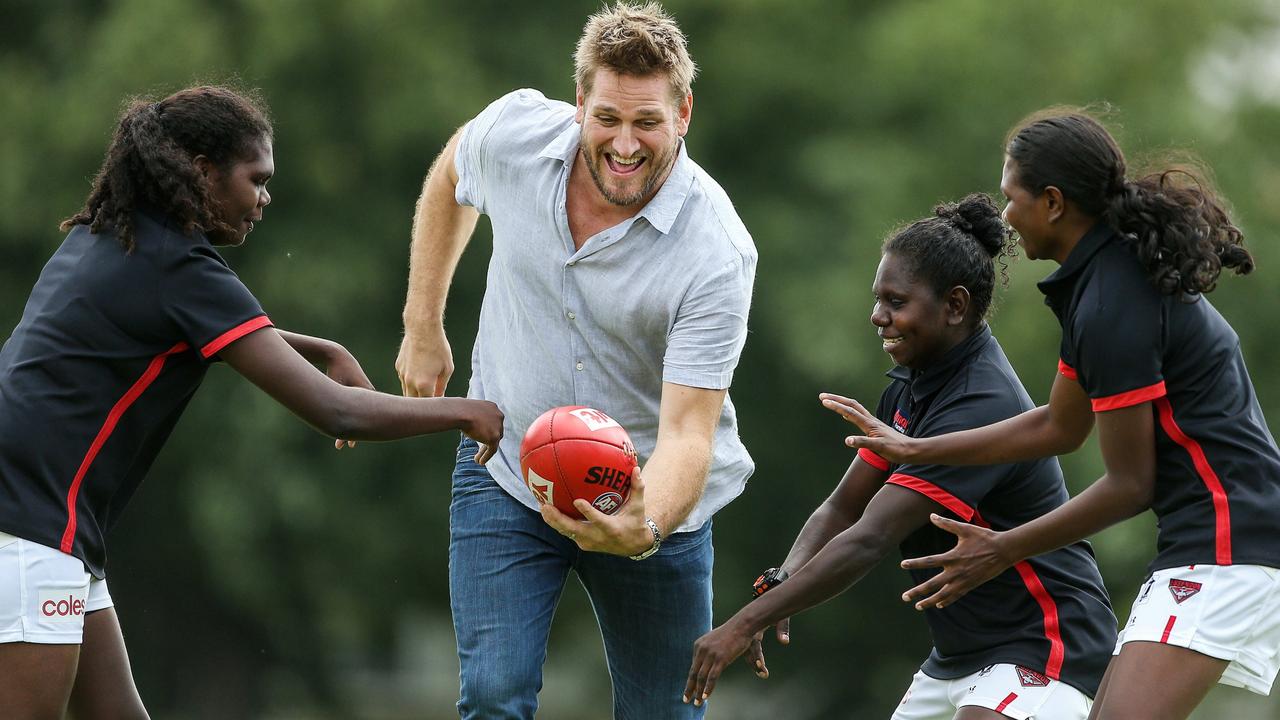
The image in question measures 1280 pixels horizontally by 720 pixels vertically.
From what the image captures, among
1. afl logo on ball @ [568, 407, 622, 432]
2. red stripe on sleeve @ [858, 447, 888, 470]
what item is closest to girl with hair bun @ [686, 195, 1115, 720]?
red stripe on sleeve @ [858, 447, 888, 470]

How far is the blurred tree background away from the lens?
17.3 m

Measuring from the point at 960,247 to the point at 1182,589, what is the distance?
62.9 inches

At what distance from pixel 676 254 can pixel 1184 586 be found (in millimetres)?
1989

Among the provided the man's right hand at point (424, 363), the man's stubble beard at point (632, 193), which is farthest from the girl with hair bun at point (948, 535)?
the man's right hand at point (424, 363)

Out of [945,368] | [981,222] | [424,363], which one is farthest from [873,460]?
[424,363]

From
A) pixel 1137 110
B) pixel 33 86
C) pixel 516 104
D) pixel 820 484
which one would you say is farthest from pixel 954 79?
pixel 516 104

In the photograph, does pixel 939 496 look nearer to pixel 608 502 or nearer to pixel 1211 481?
pixel 1211 481

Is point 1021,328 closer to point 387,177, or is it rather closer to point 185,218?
point 387,177

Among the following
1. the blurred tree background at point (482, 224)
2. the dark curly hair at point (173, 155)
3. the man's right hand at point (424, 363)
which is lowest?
the blurred tree background at point (482, 224)

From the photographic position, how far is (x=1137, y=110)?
17641 millimetres

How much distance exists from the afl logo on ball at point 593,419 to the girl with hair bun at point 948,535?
2.45ft

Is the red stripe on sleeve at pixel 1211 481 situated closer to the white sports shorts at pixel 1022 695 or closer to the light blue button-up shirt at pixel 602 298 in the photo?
the white sports shorts at pixel 1022 695

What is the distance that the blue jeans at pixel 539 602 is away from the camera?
18.0ft

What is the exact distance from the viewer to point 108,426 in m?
5.00
